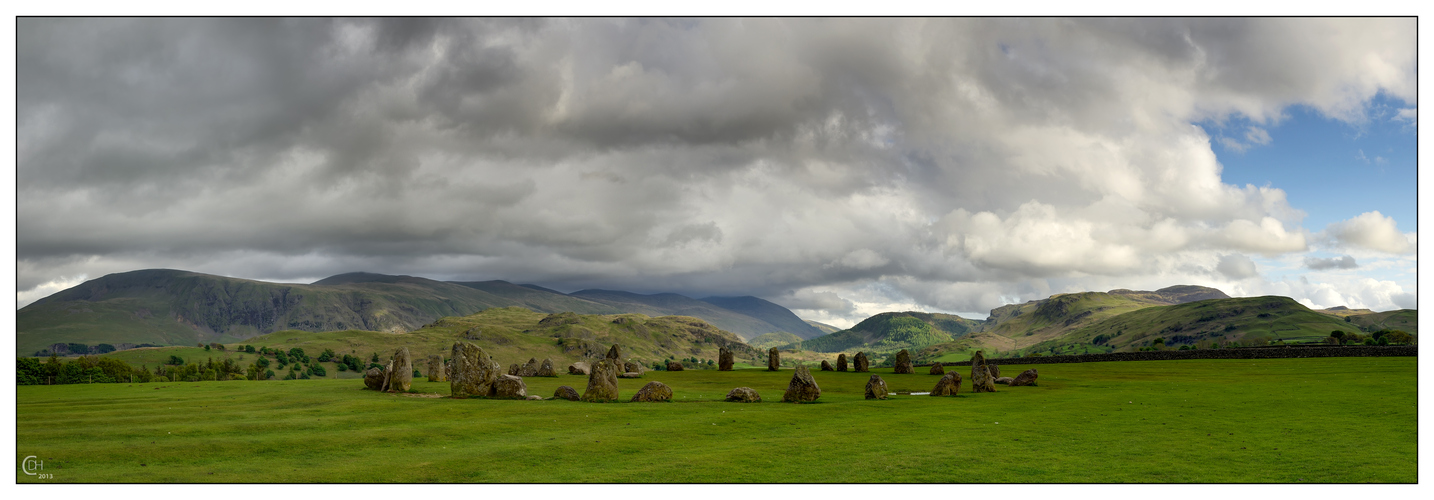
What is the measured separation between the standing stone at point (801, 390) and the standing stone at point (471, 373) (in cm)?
1494

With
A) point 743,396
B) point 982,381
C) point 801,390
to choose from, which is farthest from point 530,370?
point 982,381

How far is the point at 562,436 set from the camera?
21844mm

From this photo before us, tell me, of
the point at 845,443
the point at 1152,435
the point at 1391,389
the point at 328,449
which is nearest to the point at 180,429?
the point at 328,449

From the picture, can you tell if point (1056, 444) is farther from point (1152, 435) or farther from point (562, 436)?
point (562, 436)

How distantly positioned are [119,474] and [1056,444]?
75.2 ft

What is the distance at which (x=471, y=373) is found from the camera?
36.6 m

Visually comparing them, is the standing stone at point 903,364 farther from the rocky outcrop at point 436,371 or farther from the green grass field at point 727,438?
the rocky outcrop at point 436,371

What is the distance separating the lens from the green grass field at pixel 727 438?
15852 mm

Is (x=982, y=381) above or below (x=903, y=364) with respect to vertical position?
above

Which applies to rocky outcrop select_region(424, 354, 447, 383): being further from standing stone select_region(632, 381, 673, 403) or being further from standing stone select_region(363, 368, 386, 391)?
standing stone select_region(632, 381, 673, 403)

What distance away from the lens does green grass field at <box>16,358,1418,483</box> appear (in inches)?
624

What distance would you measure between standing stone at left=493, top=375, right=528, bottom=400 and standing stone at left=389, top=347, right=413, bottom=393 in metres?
6.33

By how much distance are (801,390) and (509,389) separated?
14436mm

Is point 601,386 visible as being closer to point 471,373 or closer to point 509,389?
point 509,389
